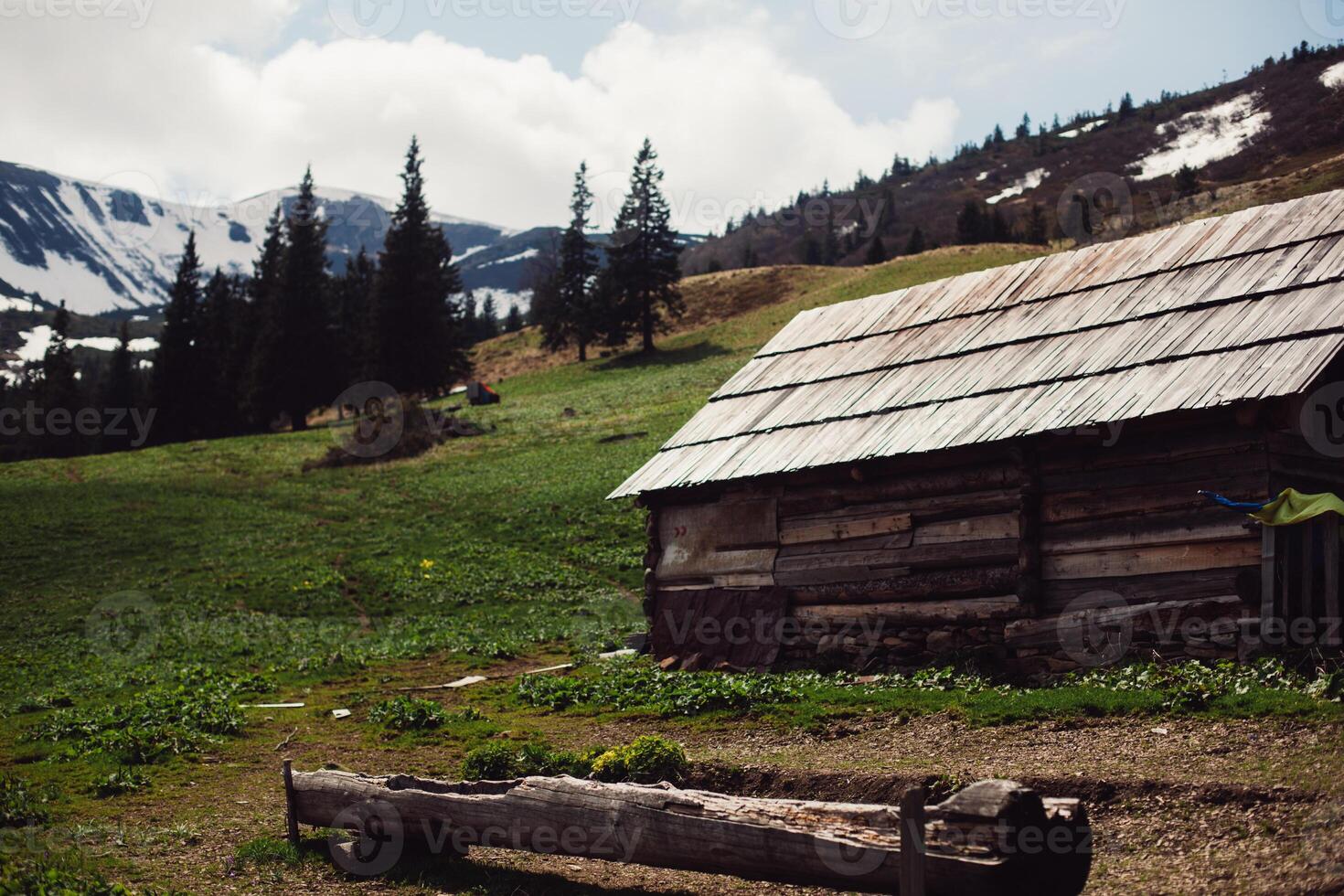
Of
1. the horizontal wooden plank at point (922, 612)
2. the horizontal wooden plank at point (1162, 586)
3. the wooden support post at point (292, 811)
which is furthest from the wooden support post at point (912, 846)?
the horizontal wooden plank at point (922, 612)

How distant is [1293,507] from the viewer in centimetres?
1192

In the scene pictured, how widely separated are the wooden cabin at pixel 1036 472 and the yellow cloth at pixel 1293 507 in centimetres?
30

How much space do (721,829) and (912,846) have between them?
1635 mm

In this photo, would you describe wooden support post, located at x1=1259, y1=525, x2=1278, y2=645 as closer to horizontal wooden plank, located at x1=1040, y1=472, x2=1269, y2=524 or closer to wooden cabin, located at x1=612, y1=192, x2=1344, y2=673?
wooden cabin, located at x1=612, y1=192, x2=1344, y2=673

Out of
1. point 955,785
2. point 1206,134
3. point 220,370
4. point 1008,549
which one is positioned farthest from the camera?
point 1206,134

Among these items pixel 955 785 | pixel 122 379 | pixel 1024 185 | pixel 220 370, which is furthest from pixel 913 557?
pixel 1024 185

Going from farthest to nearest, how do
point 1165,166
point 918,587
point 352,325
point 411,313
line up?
point 1165,166 < point 352,325 < point 411,313 < point 918,587

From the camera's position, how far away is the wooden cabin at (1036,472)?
12703 millimetres

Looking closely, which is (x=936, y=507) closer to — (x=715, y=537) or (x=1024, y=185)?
(x=715, y=537)

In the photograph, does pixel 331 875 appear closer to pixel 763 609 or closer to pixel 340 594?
pixel 763 609

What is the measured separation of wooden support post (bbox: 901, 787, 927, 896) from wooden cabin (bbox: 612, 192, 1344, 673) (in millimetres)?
7122

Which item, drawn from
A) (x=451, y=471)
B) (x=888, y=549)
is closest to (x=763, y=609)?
(x=888, y=549)

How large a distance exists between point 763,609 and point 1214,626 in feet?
22.3

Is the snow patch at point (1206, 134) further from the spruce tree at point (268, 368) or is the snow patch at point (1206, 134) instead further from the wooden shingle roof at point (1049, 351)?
the wooden shingle roof at point (1049, 351)
